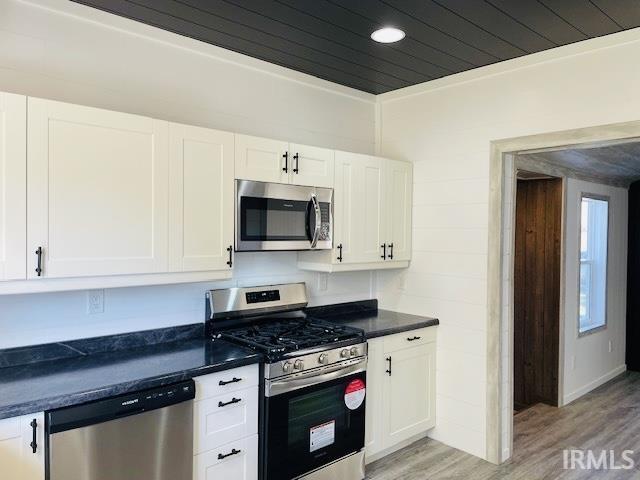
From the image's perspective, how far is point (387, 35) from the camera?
106 inches

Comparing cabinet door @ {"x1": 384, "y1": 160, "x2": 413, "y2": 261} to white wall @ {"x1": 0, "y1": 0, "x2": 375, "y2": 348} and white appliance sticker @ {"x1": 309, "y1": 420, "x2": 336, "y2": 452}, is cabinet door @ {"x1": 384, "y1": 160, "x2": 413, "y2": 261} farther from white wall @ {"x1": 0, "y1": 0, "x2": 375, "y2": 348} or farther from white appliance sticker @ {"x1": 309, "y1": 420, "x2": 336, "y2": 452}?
white appliance sticker @ {"x1": 309, "y1": 420, "x2": 336, "y2": 452}

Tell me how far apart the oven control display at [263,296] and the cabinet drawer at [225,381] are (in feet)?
2.17

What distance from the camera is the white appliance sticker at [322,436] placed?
106 inches

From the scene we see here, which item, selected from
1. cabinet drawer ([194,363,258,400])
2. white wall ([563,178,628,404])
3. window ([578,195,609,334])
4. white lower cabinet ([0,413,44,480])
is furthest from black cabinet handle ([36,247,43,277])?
window ([578,195,609,334])

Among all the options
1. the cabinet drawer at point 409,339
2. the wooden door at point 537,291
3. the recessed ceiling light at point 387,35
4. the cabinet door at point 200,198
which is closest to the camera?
the cabinet door at point 200,198

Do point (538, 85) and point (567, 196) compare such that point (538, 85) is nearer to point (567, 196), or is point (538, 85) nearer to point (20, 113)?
point (567, 196)

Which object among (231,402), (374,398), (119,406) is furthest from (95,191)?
(374,398)

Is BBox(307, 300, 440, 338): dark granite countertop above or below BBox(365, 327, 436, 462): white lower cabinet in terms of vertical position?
above

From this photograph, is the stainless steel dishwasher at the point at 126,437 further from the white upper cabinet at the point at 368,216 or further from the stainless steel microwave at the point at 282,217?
the white upper cabinet at the point at 368,216

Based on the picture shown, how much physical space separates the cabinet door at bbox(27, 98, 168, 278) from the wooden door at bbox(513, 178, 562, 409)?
3601 mm

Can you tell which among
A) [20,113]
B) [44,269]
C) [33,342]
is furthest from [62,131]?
[33,342]

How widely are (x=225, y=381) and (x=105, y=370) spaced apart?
547mm

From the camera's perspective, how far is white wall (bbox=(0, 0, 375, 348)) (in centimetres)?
230

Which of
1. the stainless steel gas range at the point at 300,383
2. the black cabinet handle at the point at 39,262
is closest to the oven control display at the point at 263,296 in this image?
the stainless steel gas range at the point at 300,383
